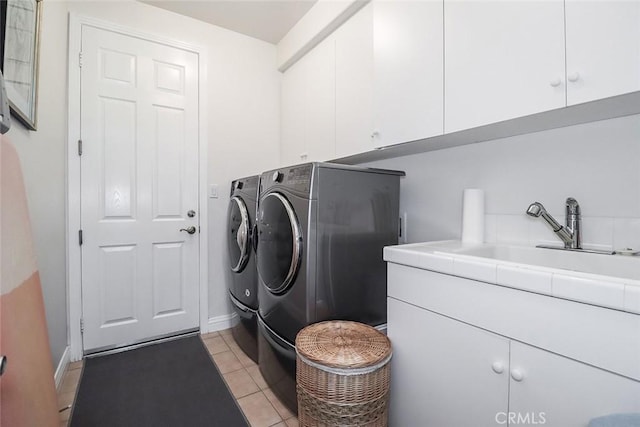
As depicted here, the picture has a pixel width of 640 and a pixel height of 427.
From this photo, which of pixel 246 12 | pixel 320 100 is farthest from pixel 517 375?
pixel 246 12

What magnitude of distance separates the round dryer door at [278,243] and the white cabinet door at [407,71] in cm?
66

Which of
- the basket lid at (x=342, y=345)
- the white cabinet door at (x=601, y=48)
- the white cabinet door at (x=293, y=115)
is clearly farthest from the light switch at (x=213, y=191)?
the white cabinet door at (x=601, y=48)

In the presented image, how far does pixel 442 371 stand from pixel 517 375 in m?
0.27

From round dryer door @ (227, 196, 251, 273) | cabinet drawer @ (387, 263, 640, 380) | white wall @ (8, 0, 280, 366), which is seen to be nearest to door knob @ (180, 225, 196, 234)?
white wall @ (8, 0, 280, 366)

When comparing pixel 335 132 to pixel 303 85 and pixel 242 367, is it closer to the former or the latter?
pixel 303 85

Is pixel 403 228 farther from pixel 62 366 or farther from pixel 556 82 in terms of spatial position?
pixel 62 366

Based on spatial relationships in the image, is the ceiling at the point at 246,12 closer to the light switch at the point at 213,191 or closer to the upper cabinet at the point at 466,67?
the upper cabinet at the point at 466,67

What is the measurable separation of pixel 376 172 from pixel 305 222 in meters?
0.52

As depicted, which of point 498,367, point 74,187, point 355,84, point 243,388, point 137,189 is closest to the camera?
point 498,367

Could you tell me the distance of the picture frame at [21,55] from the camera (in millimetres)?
1062

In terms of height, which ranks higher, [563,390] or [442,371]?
[563,390]

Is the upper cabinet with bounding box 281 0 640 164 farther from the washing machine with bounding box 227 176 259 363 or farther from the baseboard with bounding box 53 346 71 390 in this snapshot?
the baseboard with bounding box 53 346 71 390

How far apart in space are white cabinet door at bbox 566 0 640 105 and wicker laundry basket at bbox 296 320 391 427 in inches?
43.7

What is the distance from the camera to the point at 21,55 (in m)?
1.20
